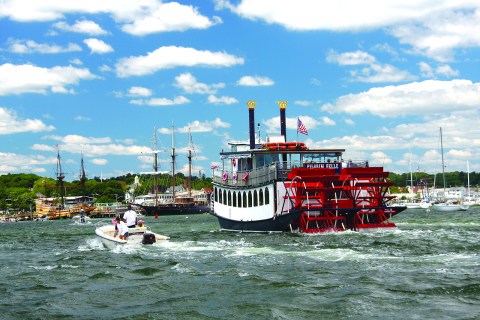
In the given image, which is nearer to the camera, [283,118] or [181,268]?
[181,268]

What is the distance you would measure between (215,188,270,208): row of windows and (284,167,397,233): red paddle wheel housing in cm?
162

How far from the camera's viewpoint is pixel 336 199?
35375 mm

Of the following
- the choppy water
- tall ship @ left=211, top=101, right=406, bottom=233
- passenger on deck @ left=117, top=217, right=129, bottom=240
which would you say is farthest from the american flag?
passenger on deck @ left=117, top=217, right=129, bottom=240

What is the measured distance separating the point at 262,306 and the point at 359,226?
2162 cm

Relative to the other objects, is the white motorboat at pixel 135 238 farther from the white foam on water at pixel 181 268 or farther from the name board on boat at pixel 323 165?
the name board on boat at pixel 323 165

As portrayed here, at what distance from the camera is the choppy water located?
14.1 meters

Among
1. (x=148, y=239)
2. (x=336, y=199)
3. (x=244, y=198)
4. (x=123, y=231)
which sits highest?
(x=244, y=198)

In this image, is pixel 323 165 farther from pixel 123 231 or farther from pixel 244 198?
pixel 123 231

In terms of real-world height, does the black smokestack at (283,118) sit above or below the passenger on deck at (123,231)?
above

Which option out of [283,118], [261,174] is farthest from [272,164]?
[283,118]

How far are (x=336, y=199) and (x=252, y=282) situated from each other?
18507 mm

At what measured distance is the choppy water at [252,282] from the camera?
46.2 ft

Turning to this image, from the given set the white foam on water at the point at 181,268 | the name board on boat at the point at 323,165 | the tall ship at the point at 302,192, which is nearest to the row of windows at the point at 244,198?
the tall ship at the point at 302,192

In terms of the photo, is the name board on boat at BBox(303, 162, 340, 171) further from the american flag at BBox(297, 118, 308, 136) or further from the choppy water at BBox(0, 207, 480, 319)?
the choppy water at BBox(0, 207, 480, 319)
